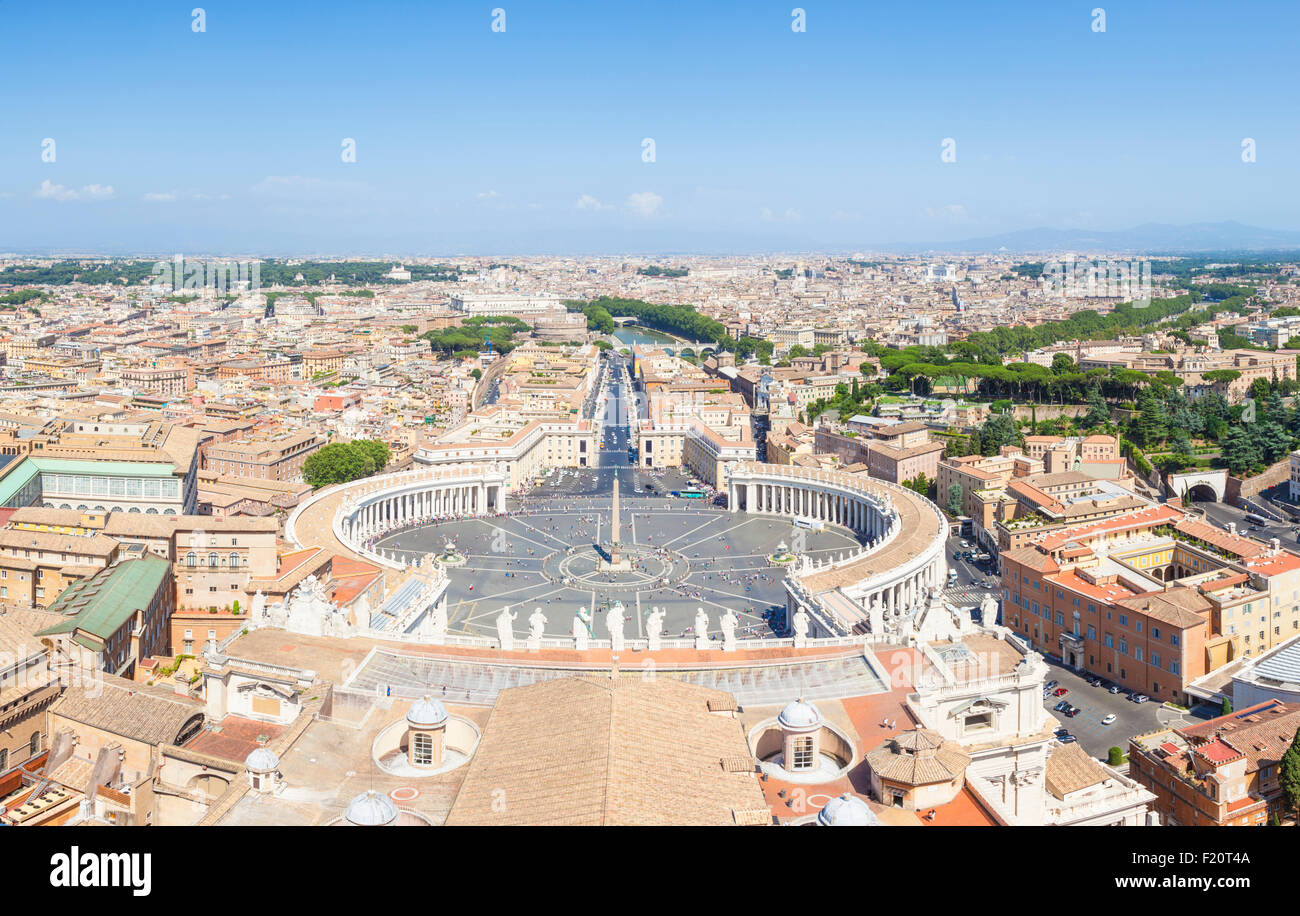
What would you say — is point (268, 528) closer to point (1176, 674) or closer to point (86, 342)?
point (1176, 674)

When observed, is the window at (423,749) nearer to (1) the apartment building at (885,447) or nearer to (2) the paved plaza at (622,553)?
(2) the paved plaza at (622,553)

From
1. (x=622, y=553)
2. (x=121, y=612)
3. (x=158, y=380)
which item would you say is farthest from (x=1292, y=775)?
(x=158, y=380)

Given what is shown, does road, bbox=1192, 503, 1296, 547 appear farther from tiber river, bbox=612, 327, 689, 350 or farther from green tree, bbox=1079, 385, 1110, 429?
tiber river, bbox=612, 327, 689, 350

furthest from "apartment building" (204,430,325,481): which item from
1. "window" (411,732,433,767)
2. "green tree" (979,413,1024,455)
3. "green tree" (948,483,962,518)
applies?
"window" (411,732,433,767)

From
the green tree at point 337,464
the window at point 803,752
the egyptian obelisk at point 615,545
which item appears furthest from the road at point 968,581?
the green tree at point 337,464

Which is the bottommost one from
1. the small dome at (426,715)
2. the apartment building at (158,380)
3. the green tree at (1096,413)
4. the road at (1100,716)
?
the road at (1100,716)
